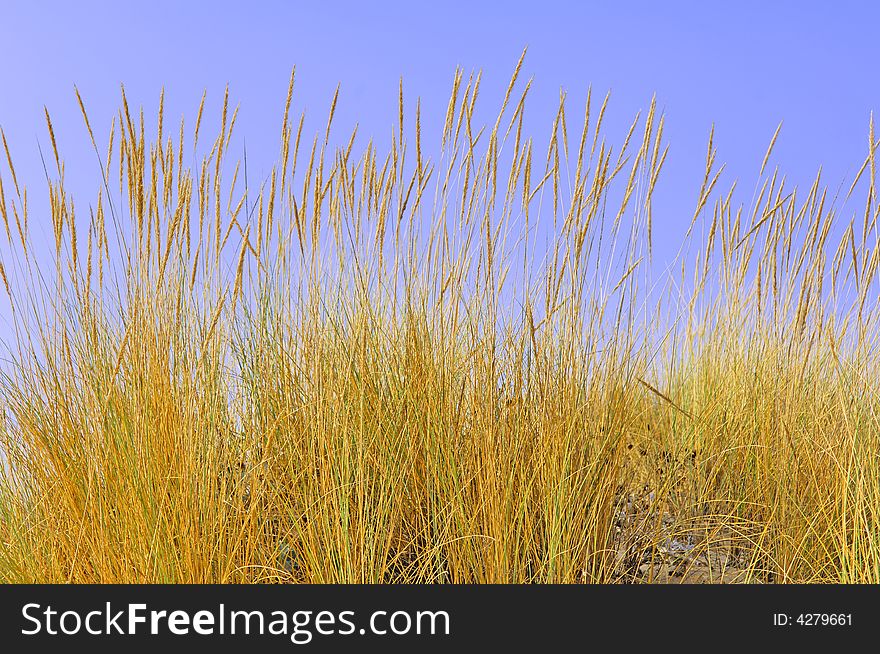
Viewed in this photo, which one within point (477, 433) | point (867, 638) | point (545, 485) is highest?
point (477, 433)

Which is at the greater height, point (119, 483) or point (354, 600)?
point (119, 483)

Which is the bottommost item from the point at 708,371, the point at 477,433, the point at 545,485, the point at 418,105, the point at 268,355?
the point at 545,485

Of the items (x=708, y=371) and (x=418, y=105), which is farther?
(x=708, y=371)

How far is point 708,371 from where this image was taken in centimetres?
320

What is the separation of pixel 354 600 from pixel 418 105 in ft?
4.07

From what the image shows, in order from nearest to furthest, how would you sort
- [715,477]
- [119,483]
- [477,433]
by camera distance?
[119,483] < [477,433] < [715,477]

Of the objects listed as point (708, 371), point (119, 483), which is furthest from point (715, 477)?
point (119, 483)

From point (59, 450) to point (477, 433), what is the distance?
111cm

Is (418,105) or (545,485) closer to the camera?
(545,485)

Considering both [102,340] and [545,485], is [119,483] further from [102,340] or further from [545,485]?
[545,485]

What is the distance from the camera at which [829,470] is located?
2.38m

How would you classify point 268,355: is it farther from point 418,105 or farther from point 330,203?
point 418,105

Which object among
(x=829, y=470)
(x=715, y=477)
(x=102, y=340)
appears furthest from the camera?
(x=715, y=477)

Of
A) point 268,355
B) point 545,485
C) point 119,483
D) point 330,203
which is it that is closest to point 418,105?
point 330,203
